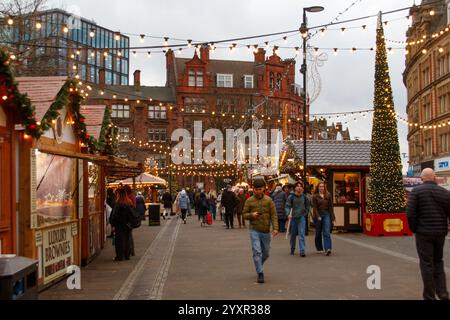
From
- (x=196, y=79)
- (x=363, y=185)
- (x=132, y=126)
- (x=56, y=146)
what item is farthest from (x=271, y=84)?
(x=56, y=146)

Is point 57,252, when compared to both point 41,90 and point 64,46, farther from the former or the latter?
point 64,46

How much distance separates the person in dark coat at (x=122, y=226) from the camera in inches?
599

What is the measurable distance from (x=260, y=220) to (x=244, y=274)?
4.54 ft

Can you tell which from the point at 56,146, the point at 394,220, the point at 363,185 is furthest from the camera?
the point at 363,185

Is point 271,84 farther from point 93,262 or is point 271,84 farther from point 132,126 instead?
point 93,262

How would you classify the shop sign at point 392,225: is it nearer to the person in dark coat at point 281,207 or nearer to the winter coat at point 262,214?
the person in dark coat at point 281,207

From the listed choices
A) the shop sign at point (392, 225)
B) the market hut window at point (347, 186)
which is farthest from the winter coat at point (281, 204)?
the shop sign at point (392, 225)

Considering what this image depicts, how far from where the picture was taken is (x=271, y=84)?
82.7m

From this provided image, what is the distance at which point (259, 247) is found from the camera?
36.3 feet

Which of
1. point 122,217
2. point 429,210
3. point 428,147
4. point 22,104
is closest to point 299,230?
point 122,217

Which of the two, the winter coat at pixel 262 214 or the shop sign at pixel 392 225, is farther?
the shop sign at pixel 392 225

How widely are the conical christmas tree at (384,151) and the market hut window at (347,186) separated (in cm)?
182

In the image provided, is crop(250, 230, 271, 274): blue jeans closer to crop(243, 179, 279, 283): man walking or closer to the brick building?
crop(243, 179, 279, 283): man walking

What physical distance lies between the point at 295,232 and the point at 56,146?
6410 millimetres
